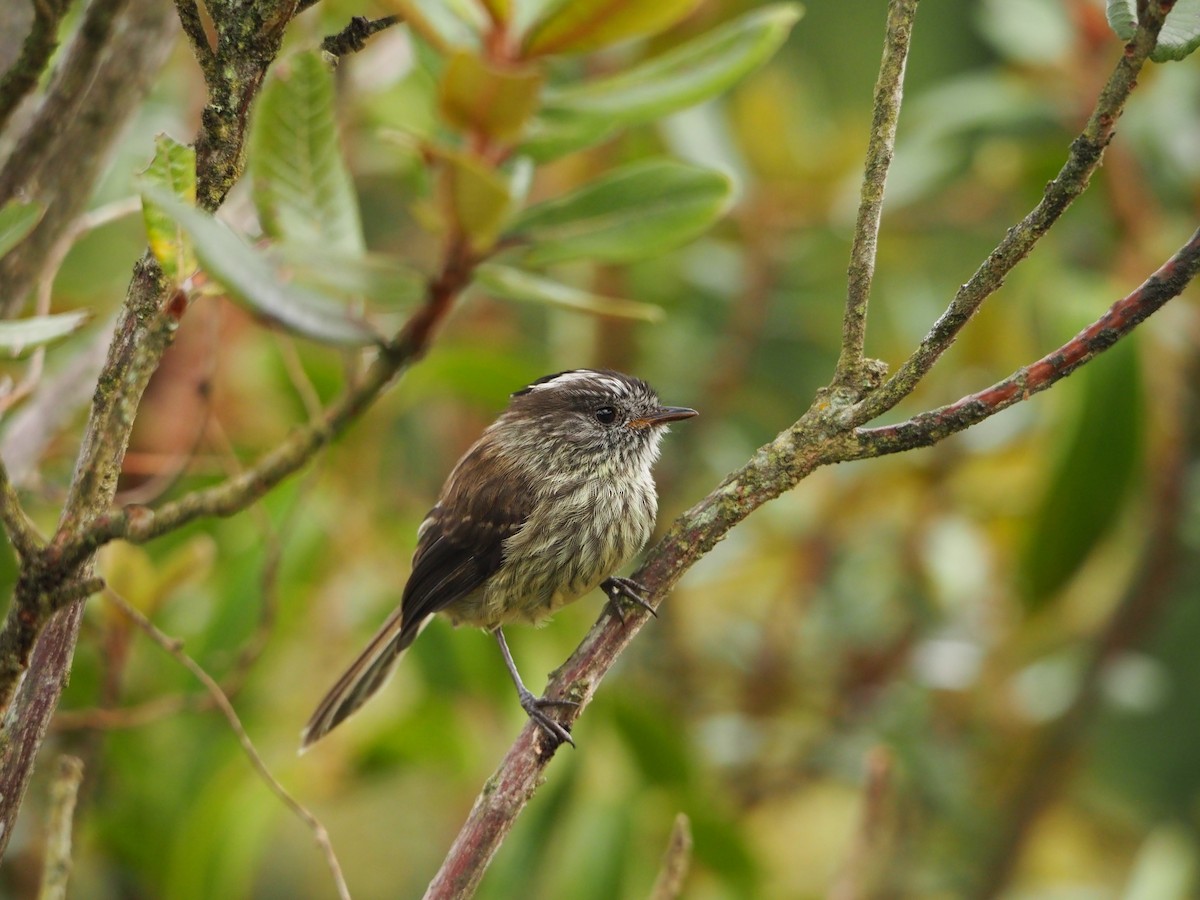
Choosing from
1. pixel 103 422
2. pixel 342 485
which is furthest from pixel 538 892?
pixel 103 422

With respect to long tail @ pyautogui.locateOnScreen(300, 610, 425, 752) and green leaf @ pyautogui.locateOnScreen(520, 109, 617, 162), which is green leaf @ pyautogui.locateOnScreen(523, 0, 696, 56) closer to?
green leaf @ pyautogui.locateOnScreen(520, 109, 617, 162)

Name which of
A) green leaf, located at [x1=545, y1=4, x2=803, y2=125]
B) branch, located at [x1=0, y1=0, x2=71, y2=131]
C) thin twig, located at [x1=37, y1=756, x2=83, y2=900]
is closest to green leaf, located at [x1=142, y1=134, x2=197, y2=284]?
branch, located at [x1=0, y1=0, x2=71, y2=131]

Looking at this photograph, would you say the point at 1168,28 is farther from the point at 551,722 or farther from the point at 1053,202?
the point at 551,722

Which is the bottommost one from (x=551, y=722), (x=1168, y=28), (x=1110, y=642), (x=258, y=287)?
(x=551, y=722)

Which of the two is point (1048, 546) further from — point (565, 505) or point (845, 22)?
point (845, 22)

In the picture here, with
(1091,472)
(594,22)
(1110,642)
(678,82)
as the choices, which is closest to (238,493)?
(594,22)

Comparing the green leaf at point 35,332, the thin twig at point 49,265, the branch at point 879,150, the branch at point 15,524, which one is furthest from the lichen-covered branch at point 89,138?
the branch at point 879,150

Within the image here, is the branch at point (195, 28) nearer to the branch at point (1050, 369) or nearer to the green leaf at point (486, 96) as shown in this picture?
the green leaf at point (486, 96)
